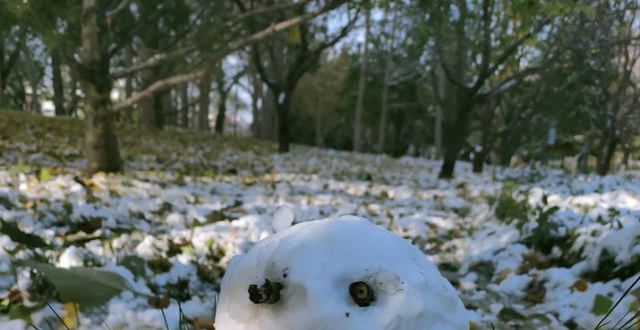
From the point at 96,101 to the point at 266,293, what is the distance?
5661 millimetres

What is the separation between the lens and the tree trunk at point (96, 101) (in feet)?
19.8

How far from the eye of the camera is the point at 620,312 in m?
2.42

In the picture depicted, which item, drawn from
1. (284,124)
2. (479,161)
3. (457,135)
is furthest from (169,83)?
(479,161)

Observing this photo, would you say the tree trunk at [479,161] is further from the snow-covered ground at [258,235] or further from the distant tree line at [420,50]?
the snow-covered ground at [258,235]

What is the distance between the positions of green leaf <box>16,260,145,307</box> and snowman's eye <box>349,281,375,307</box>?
1133 millimetres

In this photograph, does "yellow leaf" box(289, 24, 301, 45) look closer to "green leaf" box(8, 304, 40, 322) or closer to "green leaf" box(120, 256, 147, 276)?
"green leaf" box(120, 256, 147, 276)

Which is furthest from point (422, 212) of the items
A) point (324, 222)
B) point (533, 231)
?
point (324, 222)

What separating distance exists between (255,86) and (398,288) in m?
23.5

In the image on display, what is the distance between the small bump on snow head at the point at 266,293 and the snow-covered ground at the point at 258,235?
1073mm

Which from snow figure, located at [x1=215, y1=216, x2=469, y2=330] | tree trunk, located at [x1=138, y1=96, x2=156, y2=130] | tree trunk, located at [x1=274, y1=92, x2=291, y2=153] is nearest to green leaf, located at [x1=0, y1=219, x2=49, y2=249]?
snow figure, located at [x1=215, y1=216, x2=469, y2=330]

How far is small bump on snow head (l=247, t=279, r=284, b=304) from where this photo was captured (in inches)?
46.5

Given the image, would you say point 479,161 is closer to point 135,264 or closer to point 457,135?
point 457,135

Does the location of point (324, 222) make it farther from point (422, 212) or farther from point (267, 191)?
point (267, 191)

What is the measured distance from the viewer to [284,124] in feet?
43.1
